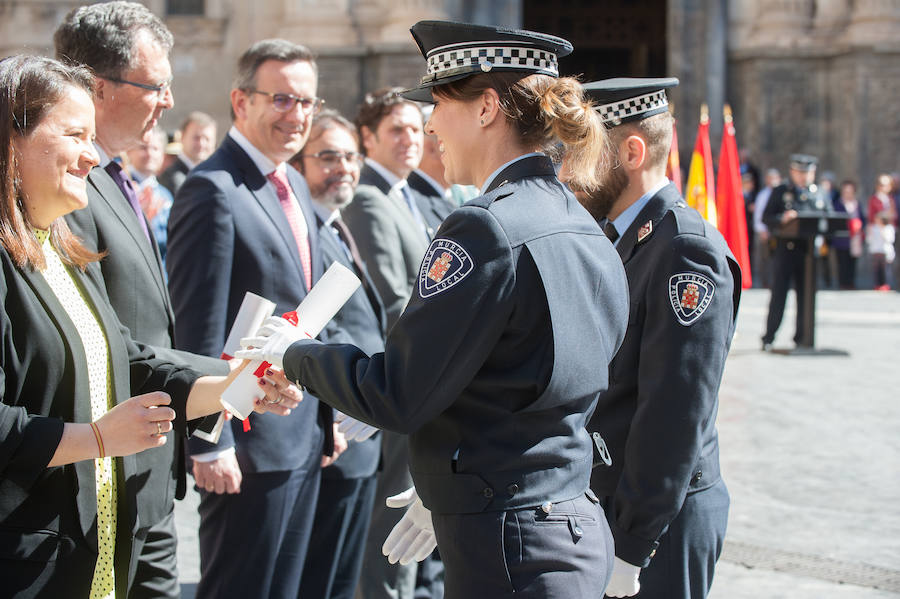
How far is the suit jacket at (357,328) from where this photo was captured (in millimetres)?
4105

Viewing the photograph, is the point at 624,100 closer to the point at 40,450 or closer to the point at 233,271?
the point at 233,271

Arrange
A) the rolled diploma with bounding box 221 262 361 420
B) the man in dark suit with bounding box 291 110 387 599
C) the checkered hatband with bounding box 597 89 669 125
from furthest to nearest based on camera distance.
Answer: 1. the man in dark suit with bounding box 291 110 387 599
2. the checkered hatband with bounding box 597 89 669 125
3. the rolled diploma with bounding box 221 262 361 420

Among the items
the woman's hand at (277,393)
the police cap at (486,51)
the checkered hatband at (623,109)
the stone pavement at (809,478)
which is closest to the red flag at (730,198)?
the stone pavement at (809,478)

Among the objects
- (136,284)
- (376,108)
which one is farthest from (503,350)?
(376,108)

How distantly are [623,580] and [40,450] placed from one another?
1.41 metres

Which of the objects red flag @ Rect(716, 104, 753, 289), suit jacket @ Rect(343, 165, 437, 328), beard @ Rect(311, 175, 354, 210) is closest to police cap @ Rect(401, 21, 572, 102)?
beard @ Rect(311, 175, 354, 210)

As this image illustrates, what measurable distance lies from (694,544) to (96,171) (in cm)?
190

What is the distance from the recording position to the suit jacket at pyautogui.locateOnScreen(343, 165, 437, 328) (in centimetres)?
490

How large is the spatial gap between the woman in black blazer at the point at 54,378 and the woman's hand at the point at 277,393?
0.32 meters

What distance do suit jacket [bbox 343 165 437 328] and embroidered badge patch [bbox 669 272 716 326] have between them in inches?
78.2

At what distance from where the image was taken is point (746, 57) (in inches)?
754

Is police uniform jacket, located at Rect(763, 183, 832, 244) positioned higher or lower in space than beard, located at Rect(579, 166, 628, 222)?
lower

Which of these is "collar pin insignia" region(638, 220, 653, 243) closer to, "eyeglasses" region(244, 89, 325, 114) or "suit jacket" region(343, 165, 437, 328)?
"eyeglasses" region(244, 89, 325, 114)

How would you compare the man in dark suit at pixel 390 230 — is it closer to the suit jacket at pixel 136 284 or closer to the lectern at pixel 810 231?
the suit jacket at pixel 136 284
